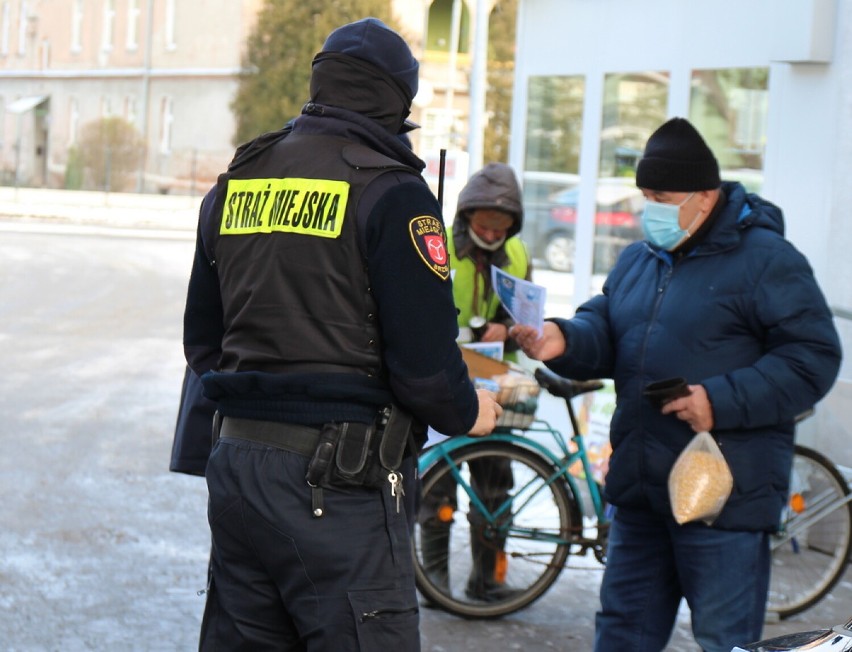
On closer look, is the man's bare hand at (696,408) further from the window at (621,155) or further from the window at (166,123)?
the window at (166,123)

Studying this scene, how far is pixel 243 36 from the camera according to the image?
45.9m

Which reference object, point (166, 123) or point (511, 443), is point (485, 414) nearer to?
point (511, 443)

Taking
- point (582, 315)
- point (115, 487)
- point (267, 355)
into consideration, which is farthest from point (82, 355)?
point (267, 355)

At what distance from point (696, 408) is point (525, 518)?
2323mm

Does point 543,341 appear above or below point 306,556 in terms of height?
above

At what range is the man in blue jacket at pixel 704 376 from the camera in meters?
3.81

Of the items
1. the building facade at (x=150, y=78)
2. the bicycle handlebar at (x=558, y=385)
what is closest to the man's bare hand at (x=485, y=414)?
the bicycle handlebar at (x=558, y=385)

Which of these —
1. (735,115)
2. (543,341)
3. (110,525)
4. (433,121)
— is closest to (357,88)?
(543,341)

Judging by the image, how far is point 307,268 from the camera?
3.01 metres

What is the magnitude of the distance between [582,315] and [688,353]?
1.59 feet

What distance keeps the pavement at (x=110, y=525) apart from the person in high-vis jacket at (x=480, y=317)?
214 millimetres

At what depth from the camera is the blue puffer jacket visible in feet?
12.5

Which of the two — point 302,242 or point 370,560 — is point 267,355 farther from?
point 370,560

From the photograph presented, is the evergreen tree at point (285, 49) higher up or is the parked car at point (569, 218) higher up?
the evergreen tree at point (285, 49)
